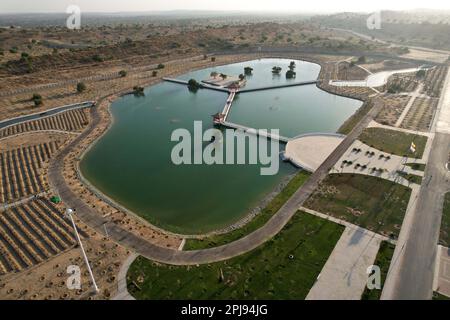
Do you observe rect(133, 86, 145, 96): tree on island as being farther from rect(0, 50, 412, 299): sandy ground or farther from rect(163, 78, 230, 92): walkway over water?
Result: rect(0, 50, 412, 299): sandy ground

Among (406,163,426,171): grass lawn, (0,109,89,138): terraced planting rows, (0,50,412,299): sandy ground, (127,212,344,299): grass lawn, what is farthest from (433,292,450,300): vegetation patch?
(0,109,89,138): terraced planting rows

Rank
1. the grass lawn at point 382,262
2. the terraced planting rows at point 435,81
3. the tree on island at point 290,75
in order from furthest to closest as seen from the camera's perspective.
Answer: the tree on island at point 290,75
the terraced planting rows at point 435,81
the grass lawn at point 382,262

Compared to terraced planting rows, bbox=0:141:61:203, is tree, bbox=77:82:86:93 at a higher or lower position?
higher

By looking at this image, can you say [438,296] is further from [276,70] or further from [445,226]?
[276,70]

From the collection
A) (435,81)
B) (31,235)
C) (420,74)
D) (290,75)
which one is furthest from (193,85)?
(435,81)

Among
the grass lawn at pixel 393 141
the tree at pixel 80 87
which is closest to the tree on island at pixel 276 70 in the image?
the grass lawn at pixel 393 141

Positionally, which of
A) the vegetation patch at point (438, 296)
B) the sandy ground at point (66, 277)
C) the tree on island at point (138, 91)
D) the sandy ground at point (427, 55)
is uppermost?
the sandy ground at point (427, 55)

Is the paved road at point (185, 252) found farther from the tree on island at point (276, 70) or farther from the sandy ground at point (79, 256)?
the tree on island at point (276, 70)
